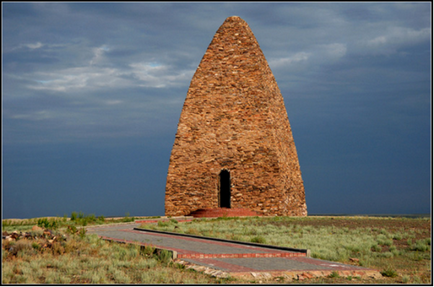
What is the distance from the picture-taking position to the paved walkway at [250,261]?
9.16m

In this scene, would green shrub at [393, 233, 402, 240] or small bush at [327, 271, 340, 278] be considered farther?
green shrub at [393, 233, 402, 240]

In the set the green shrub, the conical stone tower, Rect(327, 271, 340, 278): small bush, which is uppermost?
the conical stone tower

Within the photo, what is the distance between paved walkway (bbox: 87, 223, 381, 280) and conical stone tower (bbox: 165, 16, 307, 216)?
46.9ft

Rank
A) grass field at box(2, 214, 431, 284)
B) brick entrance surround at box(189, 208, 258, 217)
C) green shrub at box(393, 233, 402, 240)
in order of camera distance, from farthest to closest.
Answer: brick entrance surround at box(189, 208, 258, 217), green shrub at box(393, 233, 402, 240), grass field at box(2, 214, 431, 284)

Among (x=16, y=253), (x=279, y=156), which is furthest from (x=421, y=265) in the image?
(x=279, y=156)

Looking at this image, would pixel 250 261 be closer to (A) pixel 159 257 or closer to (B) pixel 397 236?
(A) pixel 159 257

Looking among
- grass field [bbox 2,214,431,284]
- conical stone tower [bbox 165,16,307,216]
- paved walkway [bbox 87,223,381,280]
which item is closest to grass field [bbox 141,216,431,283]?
grass field [bbox 2,214,431,284]

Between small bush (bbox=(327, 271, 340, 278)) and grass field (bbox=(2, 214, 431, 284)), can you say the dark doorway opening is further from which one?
small bush (bbox=(327, 271, 340, 278))

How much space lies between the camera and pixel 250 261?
1036 cm

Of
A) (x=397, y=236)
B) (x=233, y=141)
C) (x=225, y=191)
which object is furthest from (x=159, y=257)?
(x=225, y=191)

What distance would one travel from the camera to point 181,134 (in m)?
29.2

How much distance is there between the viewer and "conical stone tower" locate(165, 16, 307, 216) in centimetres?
A: 2752

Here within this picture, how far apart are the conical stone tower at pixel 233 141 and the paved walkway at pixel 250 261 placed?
14302mm

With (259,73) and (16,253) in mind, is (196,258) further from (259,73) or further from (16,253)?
(259,73)
